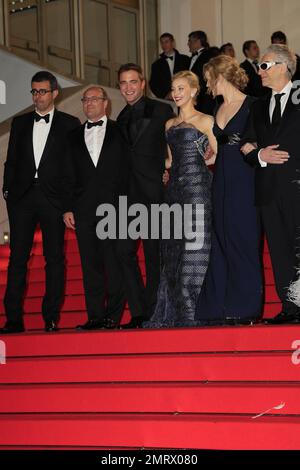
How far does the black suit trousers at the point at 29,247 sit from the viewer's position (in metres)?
6.30

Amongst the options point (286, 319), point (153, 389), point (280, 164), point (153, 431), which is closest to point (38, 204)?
point (280, 164)

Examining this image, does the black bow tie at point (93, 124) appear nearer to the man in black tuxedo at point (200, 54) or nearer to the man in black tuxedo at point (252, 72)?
the man in black tuxedo at point (200, 54)

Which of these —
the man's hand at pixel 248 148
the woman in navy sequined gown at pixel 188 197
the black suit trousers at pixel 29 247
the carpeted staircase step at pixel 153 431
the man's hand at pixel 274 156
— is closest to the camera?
the carpeted staircase step at pixel 153 431

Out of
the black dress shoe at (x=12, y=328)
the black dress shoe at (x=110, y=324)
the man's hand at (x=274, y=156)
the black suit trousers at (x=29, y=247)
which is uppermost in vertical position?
the man's hand at (x=274, y=156)

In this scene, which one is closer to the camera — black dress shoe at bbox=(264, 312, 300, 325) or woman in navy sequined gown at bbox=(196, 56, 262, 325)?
black dress shoe at bbox=(264, 312, 300, 325)

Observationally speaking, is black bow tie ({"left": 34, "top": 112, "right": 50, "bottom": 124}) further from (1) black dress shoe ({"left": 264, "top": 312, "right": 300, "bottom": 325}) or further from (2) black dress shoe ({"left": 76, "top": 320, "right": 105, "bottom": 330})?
(1) black dress shoe ({"left": 264, "top": 312, "right": 300, "bottom": 325})

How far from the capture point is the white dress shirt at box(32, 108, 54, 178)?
6479 mm

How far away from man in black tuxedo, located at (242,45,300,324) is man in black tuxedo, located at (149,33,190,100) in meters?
5.96

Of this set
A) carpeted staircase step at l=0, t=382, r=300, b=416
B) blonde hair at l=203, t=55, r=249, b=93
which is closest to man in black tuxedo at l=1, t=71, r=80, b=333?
carpeted staircase step at l=0, t=382, r=300, b=416

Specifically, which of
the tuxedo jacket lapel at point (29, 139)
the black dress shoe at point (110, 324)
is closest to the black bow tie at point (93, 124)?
the tuxedo jacket lapel at point (29, 139)

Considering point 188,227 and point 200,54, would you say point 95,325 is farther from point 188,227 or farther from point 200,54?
point 200,54

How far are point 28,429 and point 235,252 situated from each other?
162cm

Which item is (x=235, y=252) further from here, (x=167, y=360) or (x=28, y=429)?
(x=28, y=429)

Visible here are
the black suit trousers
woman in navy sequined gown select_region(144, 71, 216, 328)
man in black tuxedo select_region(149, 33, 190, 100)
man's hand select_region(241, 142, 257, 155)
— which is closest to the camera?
man's hand select_region(241, 142, 257, 155)
